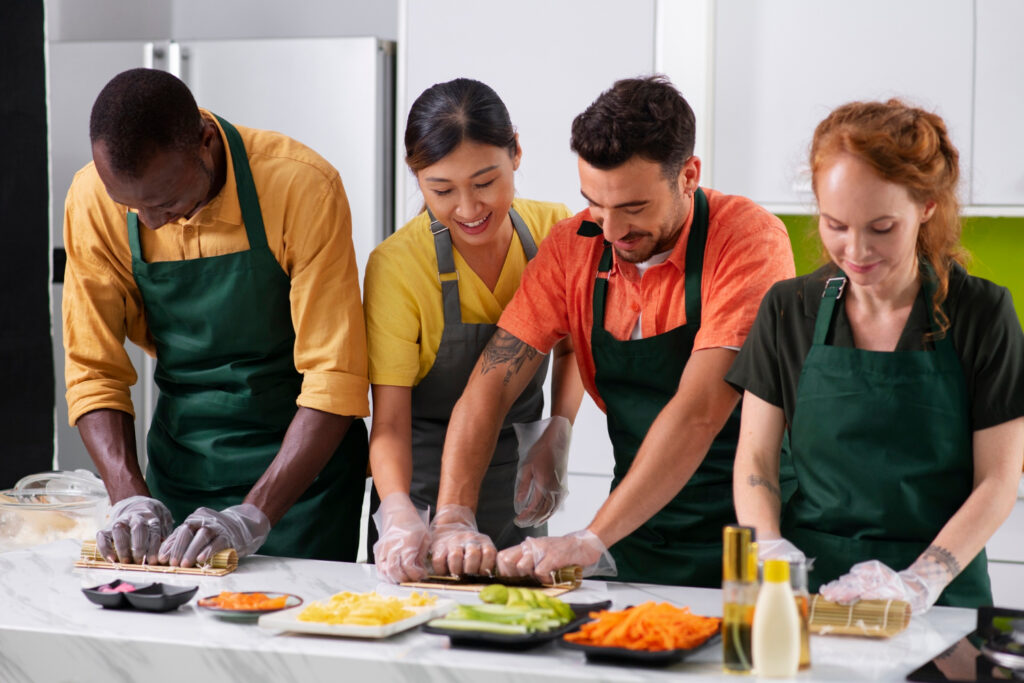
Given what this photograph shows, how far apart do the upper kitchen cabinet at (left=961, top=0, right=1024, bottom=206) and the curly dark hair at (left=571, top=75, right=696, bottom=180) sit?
153 centimetres

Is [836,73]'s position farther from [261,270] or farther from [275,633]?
[275,633]

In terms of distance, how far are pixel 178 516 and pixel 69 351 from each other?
14.0 inches

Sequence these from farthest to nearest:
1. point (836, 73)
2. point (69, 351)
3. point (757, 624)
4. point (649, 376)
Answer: point (836, 73)
point (69, 351)
point (649, 376)
point (757, 624)

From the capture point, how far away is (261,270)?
1964mm

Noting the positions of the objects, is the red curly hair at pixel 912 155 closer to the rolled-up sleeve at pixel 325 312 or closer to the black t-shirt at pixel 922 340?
the black t-shirt at pixel 922 340

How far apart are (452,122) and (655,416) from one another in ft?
1.95

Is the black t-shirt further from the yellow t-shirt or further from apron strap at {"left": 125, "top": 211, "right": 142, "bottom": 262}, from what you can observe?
apron strap at {"left": 125, "top": 211, "right": 142, "bottom": 262}

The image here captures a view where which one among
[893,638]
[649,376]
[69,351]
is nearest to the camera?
[893,638]

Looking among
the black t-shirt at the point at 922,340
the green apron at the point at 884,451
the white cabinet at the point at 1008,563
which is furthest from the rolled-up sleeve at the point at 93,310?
the white cabinet at the point at 1008,563

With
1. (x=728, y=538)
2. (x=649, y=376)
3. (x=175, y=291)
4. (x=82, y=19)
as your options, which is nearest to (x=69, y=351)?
(x=175, y=291)

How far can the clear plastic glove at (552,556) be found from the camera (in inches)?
63.4

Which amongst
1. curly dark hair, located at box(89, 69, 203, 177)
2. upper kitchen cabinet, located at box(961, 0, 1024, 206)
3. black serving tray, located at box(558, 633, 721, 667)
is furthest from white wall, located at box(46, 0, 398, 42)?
black serving tray, located at box(558, 633, 721, 667)

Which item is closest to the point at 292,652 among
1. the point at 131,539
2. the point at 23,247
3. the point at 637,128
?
the point at 131,539

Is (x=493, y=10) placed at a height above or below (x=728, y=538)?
above
